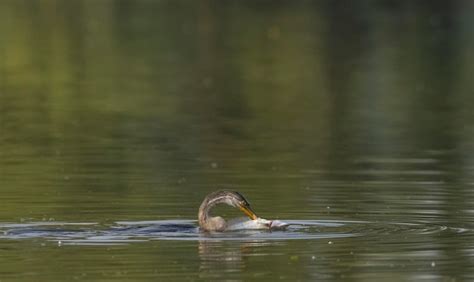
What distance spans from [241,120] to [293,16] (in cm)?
4306

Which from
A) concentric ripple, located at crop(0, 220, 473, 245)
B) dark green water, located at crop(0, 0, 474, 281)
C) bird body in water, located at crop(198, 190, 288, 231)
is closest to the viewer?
dark green water, located at crop(0, 0, 474, 281)

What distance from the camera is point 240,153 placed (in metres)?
24.4

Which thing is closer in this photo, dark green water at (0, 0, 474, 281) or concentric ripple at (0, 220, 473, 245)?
dark green water at (0, 0, 474, 281)

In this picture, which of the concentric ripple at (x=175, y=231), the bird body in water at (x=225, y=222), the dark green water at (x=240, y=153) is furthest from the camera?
the bird body in water at (x=225, y=222)

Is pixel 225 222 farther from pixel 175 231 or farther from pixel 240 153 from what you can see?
pixel 240 153

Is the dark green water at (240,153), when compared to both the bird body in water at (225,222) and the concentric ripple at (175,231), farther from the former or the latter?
the bird body in water at (225,222)

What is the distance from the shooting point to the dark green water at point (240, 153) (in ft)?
50.8

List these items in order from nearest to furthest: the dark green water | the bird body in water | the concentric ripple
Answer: the dark green water < the concentric ripple < the bird body in water

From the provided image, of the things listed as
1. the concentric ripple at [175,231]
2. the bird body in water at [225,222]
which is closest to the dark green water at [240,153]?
the concentric ripple at [175,231]

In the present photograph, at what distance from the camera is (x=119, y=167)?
22312 millimetres

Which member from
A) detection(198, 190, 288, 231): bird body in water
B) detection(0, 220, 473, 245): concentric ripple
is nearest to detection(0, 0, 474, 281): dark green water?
detection(0, 220, 473, 245): concentric ripple

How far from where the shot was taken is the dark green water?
609 inches

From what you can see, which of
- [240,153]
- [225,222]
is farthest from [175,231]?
[240,153]

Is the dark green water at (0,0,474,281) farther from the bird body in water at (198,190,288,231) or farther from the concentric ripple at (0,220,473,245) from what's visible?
the bird body in water at (198,190,288,231)
